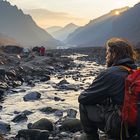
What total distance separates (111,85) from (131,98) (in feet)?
1.99

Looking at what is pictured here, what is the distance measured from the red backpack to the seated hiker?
0.69ft

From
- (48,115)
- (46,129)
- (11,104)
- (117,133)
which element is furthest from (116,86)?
(11,104)

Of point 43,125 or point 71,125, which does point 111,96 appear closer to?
point 71,125

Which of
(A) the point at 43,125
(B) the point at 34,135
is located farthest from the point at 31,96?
(B) the point at 34,135

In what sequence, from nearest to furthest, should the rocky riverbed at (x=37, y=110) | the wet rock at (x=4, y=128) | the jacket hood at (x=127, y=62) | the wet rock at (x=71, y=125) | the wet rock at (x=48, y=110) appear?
the jacket hood at (x=127, y=62) < the rocky riverbed at (x=37, y=110) < the wet rock at (x=71, y=125) < the wet rock at (x=4, y=128) < the wet rock at (x=48, y=110)

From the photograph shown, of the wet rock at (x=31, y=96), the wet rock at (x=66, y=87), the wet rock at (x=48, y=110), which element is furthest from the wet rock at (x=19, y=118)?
the wet rock at (x=66, y=87)

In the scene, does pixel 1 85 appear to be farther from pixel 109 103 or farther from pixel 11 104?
pixel 109 103

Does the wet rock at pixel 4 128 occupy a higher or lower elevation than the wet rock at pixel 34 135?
lower

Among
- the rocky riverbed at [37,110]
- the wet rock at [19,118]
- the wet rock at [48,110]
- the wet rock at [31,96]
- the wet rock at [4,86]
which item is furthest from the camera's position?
the wet rock at [4,86]

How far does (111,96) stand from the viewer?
23.3ft

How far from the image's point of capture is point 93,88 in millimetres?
7348

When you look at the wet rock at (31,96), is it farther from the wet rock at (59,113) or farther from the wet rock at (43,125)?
the wet rock at (43,125)

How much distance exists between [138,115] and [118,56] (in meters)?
1.24

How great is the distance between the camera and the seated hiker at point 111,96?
6.96 metres
